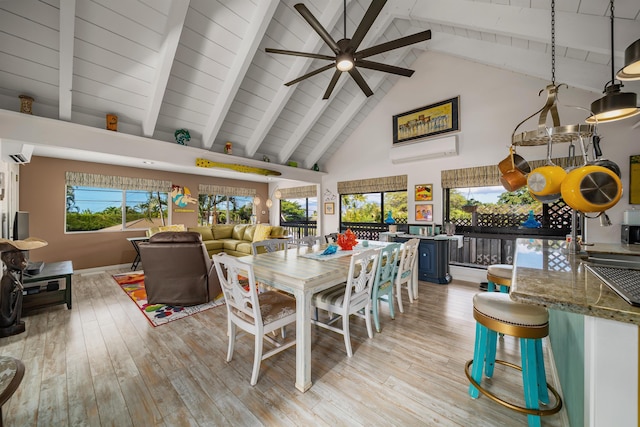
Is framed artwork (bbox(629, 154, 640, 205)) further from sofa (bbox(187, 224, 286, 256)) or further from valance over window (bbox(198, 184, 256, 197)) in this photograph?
valance over window (bbox(198, 184, 256, 197))

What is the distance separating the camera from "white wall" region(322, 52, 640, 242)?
11.2ft

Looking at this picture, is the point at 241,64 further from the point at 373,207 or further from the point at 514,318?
the point at 514,318

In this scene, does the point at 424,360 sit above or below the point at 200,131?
below

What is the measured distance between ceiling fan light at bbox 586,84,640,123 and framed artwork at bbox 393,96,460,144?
3.33 metres

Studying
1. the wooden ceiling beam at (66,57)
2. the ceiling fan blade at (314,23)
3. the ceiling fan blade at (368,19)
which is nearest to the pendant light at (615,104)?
the ceiling fan blade at (368,19)

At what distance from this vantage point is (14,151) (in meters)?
3.43

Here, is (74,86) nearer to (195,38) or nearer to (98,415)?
(195,38)

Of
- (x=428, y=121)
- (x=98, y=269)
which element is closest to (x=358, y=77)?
(x=428, y=121)

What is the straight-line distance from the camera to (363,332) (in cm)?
254

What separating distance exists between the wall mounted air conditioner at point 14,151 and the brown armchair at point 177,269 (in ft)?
7.56

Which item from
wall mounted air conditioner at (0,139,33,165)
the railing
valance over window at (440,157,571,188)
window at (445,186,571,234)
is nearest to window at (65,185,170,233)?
wall mounted air conditioner at (0,139,33,165)

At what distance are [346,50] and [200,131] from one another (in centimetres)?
359

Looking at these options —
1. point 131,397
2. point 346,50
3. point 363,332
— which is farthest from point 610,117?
point 131,397

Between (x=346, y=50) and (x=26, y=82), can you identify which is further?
(x=26, y=82)
